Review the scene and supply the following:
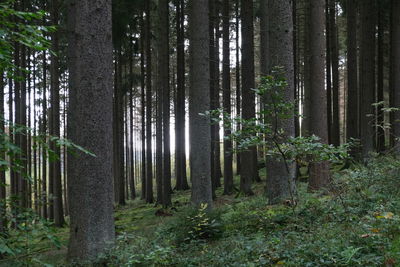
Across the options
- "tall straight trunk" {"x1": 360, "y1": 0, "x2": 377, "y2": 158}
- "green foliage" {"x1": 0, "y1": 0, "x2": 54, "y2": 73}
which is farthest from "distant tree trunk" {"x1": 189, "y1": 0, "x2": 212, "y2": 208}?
"tall straight trunk" {"x1": 360, "y1": 0, "x2": 377, "y2": 158}

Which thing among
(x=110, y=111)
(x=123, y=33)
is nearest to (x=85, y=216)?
(x=110, y=111)

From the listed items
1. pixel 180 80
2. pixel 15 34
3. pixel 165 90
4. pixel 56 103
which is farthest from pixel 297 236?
pixel 180 80

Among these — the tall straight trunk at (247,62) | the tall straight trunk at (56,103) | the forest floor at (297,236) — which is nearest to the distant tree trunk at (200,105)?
the forest floor at (297,236)

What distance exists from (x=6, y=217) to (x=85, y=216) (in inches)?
94.6

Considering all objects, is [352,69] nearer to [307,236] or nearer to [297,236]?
[297,236]

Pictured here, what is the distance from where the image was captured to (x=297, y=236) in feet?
17.3

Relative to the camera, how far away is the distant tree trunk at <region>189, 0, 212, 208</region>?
9.48 m

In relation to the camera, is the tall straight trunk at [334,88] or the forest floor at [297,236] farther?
the tall straight trunk at [334,88]

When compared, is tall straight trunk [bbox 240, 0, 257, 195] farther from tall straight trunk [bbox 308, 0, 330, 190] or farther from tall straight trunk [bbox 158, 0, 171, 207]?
tall straight trunk [bbox 308, 0, 330, 190]

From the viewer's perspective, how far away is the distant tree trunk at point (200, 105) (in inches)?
373

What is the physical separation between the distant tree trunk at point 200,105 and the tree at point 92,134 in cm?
386

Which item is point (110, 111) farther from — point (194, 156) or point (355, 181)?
point (355, 181)

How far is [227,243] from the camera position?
19.7ft

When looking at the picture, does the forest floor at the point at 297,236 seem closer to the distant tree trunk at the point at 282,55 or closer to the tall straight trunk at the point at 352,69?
the distant tree trunk at the point at 282,55
